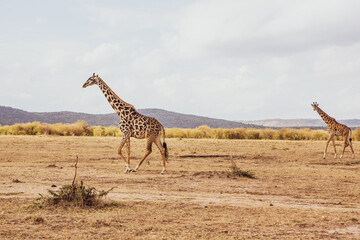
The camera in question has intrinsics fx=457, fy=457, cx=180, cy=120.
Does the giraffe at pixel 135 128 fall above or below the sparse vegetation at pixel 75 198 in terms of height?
above

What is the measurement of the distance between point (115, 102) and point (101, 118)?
67.5m

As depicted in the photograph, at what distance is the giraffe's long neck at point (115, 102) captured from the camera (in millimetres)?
15810

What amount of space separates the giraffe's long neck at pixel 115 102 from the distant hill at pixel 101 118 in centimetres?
5689

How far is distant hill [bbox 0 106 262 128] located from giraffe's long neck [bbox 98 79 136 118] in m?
56.9

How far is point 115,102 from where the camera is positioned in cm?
1609

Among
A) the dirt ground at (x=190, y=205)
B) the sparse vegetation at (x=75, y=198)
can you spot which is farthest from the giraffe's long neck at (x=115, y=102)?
the sparse vegetation at (x=75, y=198)

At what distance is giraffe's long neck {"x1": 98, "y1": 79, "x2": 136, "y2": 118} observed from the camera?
15.8m

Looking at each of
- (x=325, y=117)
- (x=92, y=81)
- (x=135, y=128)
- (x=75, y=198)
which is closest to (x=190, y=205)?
(x=75, y=198)

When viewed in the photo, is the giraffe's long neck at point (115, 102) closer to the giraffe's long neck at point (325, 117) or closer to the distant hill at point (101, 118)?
the giraffe's long neck at point (325, 117)

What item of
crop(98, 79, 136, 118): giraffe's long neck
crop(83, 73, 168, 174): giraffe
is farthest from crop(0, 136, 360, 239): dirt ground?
crop(98, 79, 136, 118): giraffe's long neck

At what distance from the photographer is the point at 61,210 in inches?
326

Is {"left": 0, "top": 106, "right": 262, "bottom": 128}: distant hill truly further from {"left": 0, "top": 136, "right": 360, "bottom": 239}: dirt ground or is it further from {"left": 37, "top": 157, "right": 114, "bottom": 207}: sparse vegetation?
{"left": 37, "top": 157, "right": 114, "bottom": 207}: sparse vegetation

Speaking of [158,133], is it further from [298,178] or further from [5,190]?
[5,190]

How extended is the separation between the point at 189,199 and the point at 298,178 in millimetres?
5743
